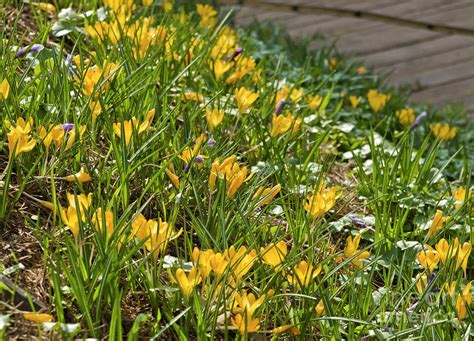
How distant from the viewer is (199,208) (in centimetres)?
216

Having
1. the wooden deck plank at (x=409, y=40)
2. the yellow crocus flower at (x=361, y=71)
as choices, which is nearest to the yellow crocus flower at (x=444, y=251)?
the yellow crocus flower at (x=361, y=71)

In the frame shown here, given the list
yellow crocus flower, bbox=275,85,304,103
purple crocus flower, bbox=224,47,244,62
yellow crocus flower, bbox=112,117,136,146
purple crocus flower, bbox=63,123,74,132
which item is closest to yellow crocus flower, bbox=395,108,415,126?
yellow crocus flower, bbox=275,85,304,103

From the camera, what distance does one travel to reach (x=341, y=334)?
6.88 ft

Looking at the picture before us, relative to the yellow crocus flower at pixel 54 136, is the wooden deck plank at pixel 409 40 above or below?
below

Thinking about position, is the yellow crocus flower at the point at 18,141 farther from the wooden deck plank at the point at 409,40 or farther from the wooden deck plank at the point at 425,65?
the wooden deck plank at the point at 425,65

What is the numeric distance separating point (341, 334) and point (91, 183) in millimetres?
756

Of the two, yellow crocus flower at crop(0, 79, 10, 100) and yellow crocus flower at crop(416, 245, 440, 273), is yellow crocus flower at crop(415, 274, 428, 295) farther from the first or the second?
yellow crocus flower at crop(0, 79, 10, 100)

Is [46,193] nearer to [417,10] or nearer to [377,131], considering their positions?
[377,131]

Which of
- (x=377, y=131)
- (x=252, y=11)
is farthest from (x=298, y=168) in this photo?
(x=252, y=11)

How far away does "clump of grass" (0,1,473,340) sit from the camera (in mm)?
1841

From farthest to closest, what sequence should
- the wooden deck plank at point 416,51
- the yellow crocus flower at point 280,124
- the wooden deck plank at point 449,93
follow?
the wooden deck plank at point 416,51 < the wooden deck plank at point 449,93 < the yellow crocus flower at point 280,124

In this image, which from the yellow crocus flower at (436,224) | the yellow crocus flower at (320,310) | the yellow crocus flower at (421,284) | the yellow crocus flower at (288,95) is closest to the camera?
the yellow crocus flower at (320,310)

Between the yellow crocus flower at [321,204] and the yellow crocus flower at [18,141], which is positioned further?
the yellow crocus flower at [321,204]

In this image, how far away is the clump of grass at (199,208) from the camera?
184cm
